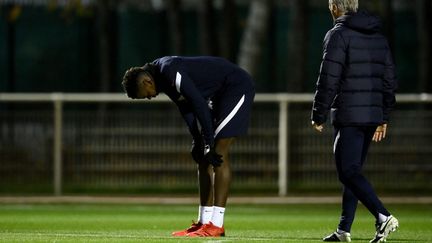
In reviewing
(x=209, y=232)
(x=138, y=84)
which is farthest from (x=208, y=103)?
(x=209, y=232)

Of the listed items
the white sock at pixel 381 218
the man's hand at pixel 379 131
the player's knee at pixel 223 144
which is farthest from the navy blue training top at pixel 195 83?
the white sock at pixel 381 218

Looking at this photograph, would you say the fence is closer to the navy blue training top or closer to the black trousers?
the navy blue training top

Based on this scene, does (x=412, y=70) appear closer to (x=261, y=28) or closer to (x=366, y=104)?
(x=261, y=28)

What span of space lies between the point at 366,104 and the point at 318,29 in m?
21.5

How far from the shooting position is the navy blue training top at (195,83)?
13523mm

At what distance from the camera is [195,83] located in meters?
13.8

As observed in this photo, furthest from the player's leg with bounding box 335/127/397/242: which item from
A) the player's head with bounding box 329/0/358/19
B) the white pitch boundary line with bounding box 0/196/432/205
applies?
the white pitch boundary line with bounding box 0/196/432/205

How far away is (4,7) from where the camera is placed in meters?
32.9

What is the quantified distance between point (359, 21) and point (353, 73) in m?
0.45

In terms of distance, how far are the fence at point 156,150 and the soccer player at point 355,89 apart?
1261 cm

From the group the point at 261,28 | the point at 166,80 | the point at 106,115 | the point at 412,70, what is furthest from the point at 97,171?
the point at 166,80

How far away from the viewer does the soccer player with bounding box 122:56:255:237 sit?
13.6 metres

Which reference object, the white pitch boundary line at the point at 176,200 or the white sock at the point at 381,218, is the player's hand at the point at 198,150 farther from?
the white pitch boundary line at the point at 176,200

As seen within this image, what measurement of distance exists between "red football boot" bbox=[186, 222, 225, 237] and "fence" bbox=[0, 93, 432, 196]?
1179 centimetres
